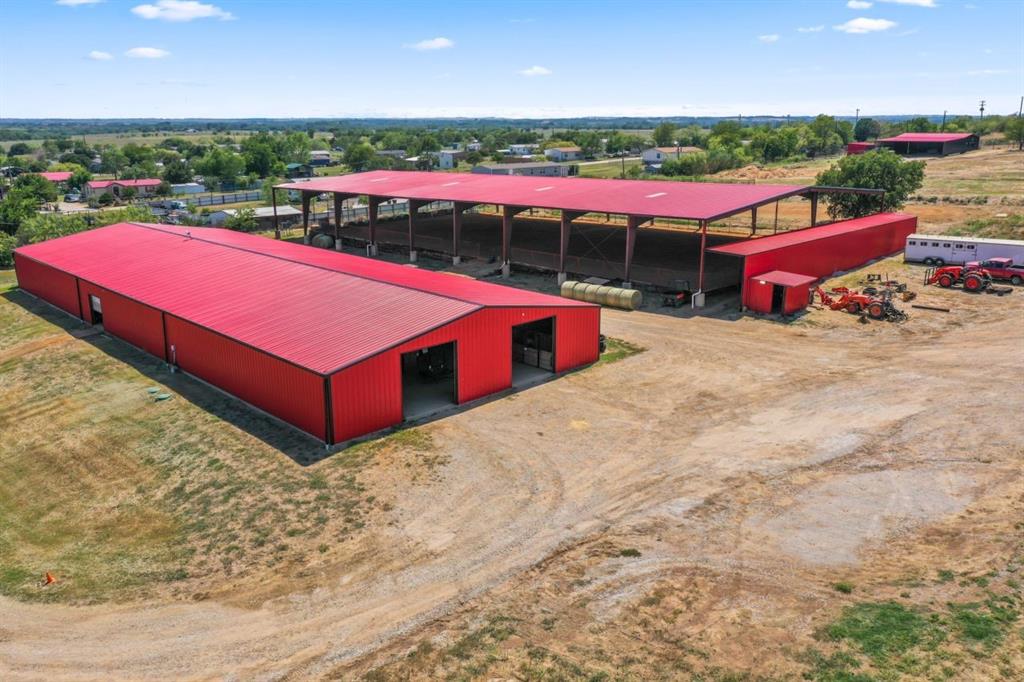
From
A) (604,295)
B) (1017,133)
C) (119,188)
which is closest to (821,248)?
(604,295)

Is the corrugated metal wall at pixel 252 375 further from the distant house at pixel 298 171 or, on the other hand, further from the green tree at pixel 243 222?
the distant house at pixel 298 171

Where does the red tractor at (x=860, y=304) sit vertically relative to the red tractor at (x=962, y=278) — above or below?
below

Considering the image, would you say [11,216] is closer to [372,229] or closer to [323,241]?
[323,241]

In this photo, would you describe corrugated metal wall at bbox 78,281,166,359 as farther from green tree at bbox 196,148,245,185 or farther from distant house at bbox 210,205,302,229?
green tree at bbox 196,148,245,185

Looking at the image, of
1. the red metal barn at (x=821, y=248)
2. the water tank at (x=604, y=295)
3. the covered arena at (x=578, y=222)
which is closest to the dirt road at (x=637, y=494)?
the water tank at (x=604, y=295)

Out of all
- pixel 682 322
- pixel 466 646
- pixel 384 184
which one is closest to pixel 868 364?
pixel 682 322

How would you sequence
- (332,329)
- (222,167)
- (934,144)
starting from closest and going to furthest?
(332,329) → (934,144) → (222,167)

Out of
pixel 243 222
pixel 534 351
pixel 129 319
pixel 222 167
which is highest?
pixel 222 167
